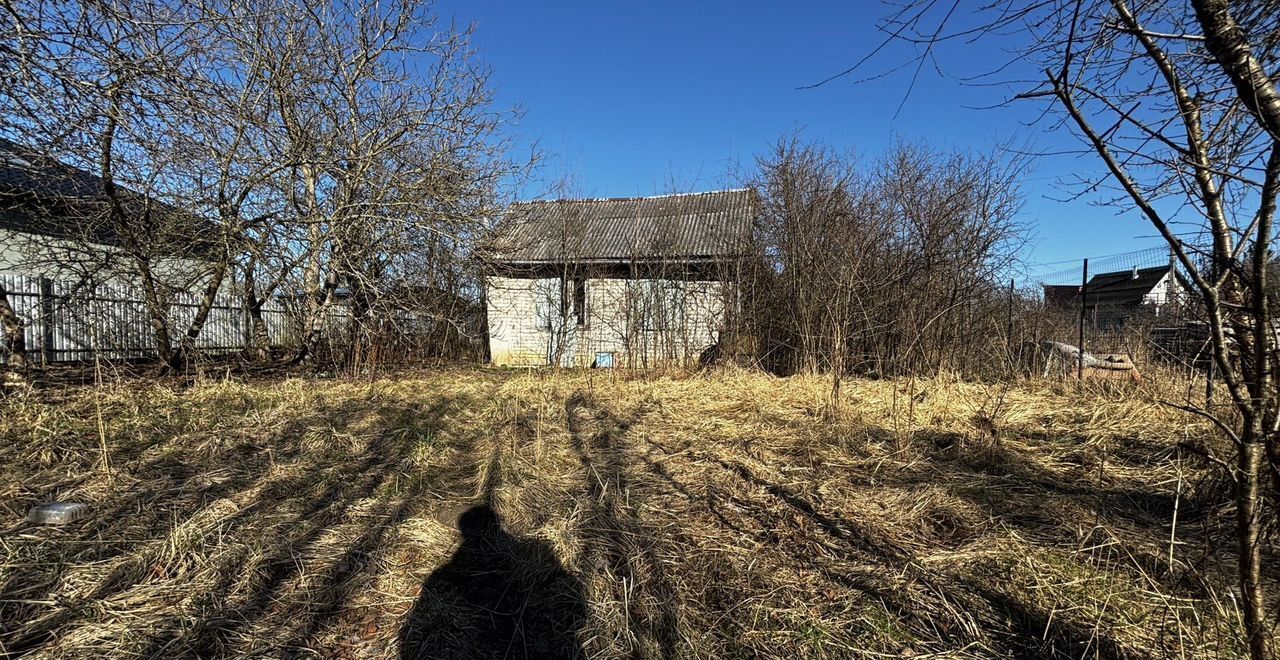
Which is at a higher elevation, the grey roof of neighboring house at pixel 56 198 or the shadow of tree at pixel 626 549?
the grey roof of neighboring house at pixel 56 198

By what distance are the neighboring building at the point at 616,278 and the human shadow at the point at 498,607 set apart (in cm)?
669

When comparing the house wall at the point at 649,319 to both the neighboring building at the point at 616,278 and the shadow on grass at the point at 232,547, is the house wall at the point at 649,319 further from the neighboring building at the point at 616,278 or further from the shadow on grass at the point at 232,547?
the shadow on grass at the point at 232,547

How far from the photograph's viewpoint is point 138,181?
640 centimetres

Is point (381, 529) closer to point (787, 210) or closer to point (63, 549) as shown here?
point (63, 549)

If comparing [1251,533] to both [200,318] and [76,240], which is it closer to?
[76,240]

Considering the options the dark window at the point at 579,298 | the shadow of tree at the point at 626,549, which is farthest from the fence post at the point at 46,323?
the dark window at the point at 579,298

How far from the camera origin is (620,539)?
3.00 m

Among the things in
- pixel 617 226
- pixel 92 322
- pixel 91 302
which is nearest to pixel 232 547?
pixel 91 302

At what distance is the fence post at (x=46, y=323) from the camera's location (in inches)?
288

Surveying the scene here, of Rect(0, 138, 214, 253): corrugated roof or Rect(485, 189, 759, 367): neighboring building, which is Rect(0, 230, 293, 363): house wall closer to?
Rect(0, 138, 214, 253): corrugated roof

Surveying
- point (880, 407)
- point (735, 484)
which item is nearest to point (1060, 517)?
point (735, 484)

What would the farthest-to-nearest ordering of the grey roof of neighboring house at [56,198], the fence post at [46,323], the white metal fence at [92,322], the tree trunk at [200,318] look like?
the white metal fence at [92,322], the tree trunk at [200,318], the fence post at [46,323], the grey roof of neighboring house at [56,198]

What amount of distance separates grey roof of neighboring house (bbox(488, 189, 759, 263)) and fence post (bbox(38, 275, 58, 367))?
634 cm

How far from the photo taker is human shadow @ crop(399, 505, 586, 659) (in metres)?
2.24
